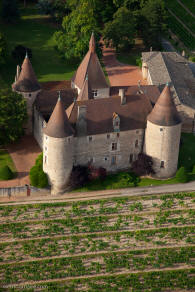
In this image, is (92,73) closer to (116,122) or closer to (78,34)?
(116,122)

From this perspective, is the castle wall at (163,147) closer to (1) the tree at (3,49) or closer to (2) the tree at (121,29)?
(1) the tree at (3,49)

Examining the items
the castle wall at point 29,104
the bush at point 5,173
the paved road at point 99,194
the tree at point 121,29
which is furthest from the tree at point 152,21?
the bush at point 5,173

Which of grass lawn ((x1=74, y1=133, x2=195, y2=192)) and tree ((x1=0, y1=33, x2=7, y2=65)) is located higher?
tree ((x1=0, y1=33, x2=7, y2=65))

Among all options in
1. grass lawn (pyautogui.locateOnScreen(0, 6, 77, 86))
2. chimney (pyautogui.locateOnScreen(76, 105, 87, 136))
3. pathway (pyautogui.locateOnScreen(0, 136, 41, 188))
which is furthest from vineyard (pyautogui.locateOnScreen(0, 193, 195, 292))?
grass lawn (pyautogui.locateOnScreen(0, 6, 77, 86))

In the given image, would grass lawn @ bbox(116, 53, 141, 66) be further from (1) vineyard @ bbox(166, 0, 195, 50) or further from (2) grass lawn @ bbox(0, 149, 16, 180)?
(2) grass lawn @ bbox(0, 149, 16, 180)

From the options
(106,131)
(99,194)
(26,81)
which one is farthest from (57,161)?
(26,81)

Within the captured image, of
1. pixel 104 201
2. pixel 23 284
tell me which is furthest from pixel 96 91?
pixel 23 284
